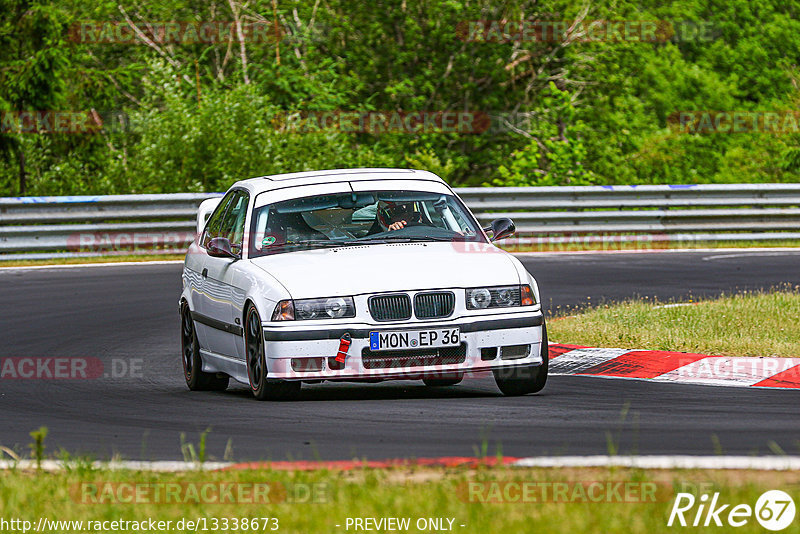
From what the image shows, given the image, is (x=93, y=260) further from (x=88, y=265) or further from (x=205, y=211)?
(x=205, y=211)

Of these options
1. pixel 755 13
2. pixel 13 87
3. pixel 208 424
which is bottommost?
pixel 755 13

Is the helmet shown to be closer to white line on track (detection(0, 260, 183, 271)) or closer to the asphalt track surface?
the asphalt track surface

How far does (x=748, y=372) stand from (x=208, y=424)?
13.2 feet

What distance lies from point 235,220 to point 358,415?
2893 millimetres

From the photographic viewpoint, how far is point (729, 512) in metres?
5.00

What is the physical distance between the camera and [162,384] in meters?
10.8

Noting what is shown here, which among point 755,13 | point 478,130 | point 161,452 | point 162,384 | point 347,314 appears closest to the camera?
point 161,452

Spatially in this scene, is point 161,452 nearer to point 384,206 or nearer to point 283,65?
point 384,206

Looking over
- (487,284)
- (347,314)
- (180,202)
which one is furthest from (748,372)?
(180,202)

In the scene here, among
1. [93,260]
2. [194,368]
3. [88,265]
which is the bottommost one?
[93,260]

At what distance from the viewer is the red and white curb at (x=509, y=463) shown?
599 centimetres

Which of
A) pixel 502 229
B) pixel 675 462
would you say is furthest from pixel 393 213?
pixel 675 462

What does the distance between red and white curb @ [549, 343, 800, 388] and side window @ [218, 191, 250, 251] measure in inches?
103

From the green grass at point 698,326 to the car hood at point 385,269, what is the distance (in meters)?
2.39
